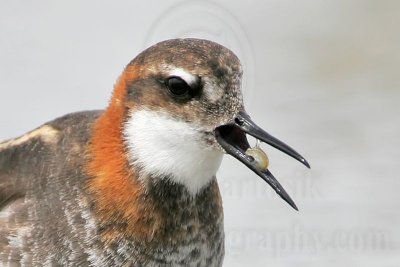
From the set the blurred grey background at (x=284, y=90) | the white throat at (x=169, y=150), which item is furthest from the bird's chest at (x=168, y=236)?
the blurred grey background at (x=284, y=90)

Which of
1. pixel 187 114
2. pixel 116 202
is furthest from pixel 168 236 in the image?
pixel 187 114

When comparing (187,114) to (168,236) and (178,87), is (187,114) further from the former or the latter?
(168,236)

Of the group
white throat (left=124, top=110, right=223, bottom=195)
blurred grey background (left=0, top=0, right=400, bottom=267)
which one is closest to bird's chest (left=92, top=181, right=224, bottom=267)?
white throat (left=124, top=110, right=223, bottom=195)

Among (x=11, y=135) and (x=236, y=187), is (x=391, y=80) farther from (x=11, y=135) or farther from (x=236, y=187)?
(x=11, y=135)

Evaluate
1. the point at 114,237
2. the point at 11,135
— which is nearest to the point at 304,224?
the point at 11,135

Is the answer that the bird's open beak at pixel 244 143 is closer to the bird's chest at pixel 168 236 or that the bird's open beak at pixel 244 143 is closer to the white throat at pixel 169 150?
the white throat at pixel 169 150

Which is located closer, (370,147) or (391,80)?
(370,147)
